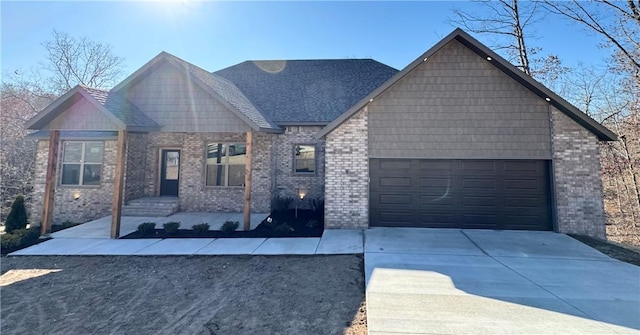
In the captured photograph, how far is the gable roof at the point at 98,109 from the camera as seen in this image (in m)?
7.62

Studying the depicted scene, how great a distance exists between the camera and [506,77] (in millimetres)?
8461

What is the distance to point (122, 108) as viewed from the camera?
834cm

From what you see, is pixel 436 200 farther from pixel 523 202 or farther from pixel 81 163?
pixel 81 163

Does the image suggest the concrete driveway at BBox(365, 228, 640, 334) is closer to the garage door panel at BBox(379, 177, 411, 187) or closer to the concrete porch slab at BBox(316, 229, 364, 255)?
the concrete porch slab at BBox(316, 229, 364, 255)

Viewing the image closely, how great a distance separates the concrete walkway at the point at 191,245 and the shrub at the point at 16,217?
1.35 m

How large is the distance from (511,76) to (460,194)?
4123 millimetres

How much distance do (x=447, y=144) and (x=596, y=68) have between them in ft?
34.8

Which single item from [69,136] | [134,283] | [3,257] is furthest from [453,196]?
[69,136]

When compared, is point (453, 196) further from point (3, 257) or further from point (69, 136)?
point (69, 136)

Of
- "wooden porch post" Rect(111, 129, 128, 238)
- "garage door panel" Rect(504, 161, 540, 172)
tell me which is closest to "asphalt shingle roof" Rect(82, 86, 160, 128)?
"wooden porch post" Rect(111, 129, 128, 238)

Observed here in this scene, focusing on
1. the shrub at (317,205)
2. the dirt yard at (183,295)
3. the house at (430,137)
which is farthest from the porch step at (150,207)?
the shrub at (317,205)

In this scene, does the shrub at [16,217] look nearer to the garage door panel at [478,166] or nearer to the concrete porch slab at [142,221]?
the concrete porch slab at [142,221]

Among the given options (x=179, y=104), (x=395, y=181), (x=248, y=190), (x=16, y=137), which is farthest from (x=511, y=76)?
(x=16, y=137)

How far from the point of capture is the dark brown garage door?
838cm
